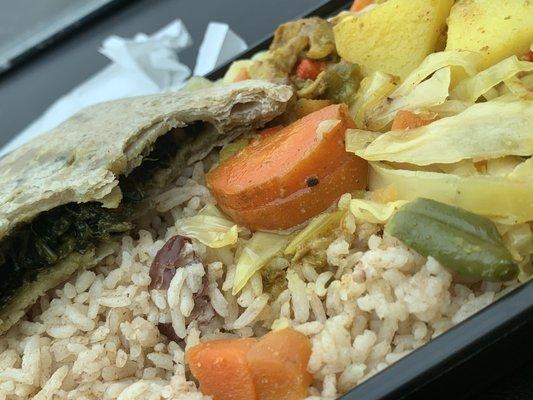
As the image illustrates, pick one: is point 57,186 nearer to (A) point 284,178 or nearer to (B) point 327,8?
(A) point 284,178

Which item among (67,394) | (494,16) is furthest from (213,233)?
(494,16)

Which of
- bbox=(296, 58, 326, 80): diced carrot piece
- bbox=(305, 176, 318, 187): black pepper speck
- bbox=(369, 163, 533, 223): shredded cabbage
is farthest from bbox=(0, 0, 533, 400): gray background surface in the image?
bbox=(369, 163, 533, 223): shredded cabbage

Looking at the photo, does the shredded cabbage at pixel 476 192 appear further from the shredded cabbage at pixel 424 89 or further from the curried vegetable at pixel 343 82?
the curried vegetable at pixel 343 82

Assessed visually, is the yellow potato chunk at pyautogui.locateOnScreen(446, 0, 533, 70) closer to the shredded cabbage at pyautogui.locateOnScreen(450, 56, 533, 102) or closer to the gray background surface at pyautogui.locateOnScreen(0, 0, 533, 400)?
the shredded cabbage at pyautogui.locateOnScreen(450, 56, 533, 102)

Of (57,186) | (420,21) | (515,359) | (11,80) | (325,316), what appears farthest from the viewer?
(11,80)

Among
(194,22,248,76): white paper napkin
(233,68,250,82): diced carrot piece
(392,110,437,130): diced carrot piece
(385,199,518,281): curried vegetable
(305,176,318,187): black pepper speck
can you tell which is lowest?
(385,199,518,281): curried vegetable

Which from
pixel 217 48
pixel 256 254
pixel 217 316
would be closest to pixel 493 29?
pixel 256 254

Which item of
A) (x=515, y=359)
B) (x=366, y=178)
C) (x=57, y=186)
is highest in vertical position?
(x=57, y=186)

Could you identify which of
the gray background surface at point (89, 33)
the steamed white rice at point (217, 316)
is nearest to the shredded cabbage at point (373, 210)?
the steamed white rice at point (217, 316)
